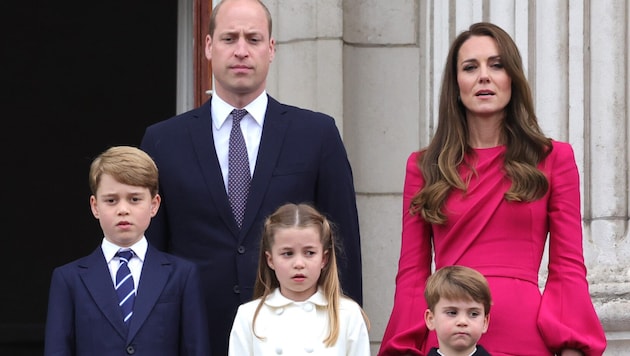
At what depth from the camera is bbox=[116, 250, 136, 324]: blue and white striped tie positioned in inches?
182

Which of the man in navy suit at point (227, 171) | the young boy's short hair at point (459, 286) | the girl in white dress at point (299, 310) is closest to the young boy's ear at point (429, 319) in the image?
the young boy's short hair at point (459, 286)

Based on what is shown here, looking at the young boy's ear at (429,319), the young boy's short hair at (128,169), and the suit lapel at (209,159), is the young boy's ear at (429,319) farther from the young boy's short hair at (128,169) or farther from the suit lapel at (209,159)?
the young boy's short hair at (128,169)

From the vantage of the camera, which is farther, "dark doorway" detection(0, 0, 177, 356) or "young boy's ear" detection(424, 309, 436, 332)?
"dark doorway" detection(0, 0, 177, 356)

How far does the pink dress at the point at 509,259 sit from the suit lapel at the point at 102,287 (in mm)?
801

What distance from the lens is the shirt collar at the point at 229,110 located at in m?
4.94

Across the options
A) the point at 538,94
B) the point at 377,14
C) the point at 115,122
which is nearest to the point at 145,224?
the point at 538,94

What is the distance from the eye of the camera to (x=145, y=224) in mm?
4680

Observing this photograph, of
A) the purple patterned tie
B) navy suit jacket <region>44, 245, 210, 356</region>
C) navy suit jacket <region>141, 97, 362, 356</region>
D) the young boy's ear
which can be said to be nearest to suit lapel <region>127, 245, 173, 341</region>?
navy suit jacket <region>44, 245, 210, 356</region>

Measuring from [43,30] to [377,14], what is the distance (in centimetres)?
540

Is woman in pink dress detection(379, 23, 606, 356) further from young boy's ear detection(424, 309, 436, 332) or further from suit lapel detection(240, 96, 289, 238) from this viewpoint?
suit lapel detection(240, 96, 289, 238)

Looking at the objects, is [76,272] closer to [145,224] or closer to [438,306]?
[145,224]

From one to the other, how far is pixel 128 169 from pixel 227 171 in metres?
0.37

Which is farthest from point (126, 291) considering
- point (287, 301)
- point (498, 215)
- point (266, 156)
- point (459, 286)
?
point (498, 215)

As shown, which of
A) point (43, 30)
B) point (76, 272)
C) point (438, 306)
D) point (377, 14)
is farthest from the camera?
point (43, 30)
